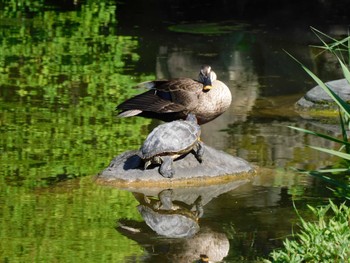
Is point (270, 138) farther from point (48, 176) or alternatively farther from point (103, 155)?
Result: point (48, 176)

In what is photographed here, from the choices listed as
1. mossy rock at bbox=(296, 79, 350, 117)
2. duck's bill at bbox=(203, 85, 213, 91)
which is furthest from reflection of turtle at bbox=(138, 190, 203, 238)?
mossy rock at bbox=(296, 79, 350, 117)

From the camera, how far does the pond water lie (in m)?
7.78

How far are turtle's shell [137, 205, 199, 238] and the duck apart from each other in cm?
157

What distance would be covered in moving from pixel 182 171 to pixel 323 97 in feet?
12.9

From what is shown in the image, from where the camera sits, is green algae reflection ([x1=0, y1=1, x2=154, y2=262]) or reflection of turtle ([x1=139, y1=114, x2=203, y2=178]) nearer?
green algae reflection ([x1=0, y1=1, x2=154, y2=262])

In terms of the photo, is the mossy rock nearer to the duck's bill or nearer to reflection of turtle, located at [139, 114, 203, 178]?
the duck's bill

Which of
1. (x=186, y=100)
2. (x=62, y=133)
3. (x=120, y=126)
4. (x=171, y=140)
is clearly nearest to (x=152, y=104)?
(x=186, y=100)

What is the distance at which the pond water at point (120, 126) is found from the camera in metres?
7.78

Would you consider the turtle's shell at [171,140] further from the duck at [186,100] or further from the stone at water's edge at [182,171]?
the duck at [186,100]

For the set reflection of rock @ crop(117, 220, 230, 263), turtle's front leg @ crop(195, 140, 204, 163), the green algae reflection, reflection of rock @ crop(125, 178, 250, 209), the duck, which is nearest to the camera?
reflection of rock @ crop(117, 220, 230, 263)

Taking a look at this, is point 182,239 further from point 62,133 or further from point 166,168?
point 62,133

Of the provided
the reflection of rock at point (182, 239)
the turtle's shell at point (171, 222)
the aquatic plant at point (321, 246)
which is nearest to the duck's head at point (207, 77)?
the reflection of rock at point (182, 239)

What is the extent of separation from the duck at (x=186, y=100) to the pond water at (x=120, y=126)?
64 cm

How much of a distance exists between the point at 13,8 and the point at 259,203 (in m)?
13.5
